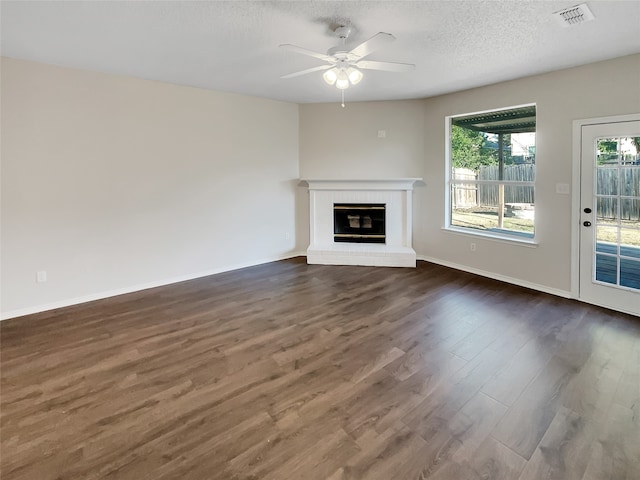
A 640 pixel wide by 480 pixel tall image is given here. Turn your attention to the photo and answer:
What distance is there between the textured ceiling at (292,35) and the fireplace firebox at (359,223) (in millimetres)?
2203

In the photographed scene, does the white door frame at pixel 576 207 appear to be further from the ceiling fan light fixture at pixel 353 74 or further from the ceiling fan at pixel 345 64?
the ceiling fan light fixture at pixel 353 74

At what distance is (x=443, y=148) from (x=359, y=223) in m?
1.78

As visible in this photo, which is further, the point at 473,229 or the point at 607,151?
the point at 473,229

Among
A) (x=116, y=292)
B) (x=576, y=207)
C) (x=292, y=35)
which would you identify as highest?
(x=292, y=35)

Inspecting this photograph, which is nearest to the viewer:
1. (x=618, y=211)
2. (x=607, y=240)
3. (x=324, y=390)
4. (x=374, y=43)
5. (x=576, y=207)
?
(x=324, y=390)

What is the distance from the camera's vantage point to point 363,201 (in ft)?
19.2

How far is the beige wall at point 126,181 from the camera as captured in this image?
3.66 m

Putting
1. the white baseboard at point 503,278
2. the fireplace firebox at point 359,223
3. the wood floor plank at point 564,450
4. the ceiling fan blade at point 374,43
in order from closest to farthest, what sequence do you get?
1. the wood floor plank at point 564,450
2. the ceiling fan blade at point 374,43
3. the white baseboard at point 503,278
4. the fireplace firebox at point 359,223

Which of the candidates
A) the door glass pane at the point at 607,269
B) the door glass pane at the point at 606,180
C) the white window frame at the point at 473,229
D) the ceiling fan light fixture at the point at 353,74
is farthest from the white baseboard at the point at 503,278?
the ceiling fan light fixture at the point at 353,74

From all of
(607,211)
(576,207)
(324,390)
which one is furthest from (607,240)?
(324,390)

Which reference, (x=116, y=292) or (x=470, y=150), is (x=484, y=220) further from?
(x=116, y=292)

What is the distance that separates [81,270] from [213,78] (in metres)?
2.75

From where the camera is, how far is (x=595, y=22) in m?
2.75

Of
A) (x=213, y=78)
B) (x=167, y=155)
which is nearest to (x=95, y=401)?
(x=167, y=155)
